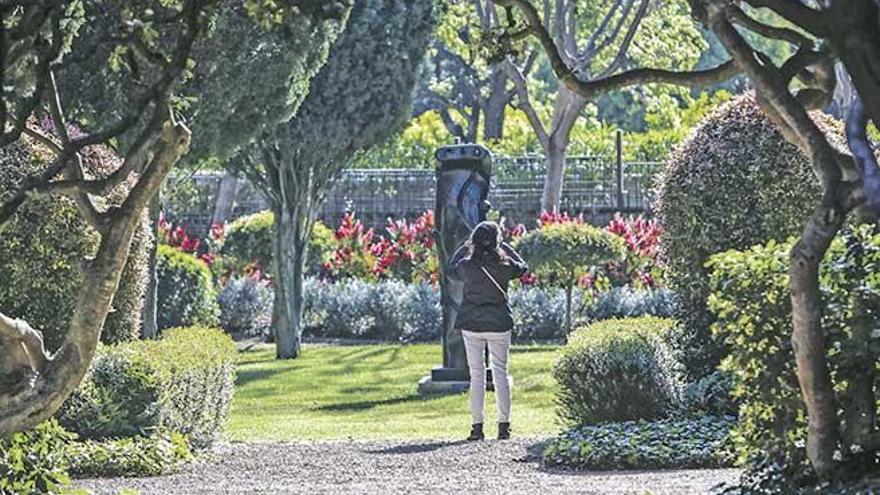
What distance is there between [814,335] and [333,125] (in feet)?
53.1

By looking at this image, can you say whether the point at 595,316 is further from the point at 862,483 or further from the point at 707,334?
the point at 862,483

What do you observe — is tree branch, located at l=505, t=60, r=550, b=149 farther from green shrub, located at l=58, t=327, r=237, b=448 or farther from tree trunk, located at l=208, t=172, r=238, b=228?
green shrub, located at l=58, t=327, r=237, b=448

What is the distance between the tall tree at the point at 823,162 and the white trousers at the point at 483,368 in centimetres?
650

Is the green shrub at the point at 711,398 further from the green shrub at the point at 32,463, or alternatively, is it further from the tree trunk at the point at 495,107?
the tree trunk at the point at 495,107

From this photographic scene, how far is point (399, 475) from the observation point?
1232 cm

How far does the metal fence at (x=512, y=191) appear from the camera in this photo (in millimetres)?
36719

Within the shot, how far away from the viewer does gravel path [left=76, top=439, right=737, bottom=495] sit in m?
11.2

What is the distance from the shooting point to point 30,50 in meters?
8.63

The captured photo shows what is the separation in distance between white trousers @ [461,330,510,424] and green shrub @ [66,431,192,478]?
2.63 meters

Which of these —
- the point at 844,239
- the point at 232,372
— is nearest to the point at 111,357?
the point at 232,372

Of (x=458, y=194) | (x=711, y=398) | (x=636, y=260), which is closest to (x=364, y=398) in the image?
(x=458, y=194)

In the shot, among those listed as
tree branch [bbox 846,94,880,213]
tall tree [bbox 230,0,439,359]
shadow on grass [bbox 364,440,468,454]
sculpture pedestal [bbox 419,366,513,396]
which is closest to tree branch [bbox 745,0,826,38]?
tree branch [bbox 846,94,880,213]

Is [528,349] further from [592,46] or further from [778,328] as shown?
[778,328]

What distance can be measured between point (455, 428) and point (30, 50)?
854 cm
